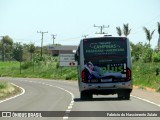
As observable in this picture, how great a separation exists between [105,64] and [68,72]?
6654cm

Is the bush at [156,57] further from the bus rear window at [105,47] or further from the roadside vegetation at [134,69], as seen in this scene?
the bus rear window at [105,47]

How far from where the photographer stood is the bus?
28.0 meters

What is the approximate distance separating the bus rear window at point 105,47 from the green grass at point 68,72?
15.7 meters

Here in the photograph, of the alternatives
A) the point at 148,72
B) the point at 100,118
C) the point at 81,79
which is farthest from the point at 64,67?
the point at 100,118

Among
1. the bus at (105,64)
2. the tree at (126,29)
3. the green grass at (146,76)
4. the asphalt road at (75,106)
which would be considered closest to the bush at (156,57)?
the green grass at (146,76)

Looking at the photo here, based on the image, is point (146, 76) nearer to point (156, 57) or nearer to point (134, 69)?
point (134, 69)

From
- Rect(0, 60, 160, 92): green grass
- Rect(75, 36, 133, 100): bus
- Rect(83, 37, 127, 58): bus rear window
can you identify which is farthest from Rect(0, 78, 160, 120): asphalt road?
Rect(0, 60, 160, 92): green grass

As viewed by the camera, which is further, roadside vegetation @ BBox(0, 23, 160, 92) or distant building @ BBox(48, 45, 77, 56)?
distant building @ BBox(48, 45, 77, 56)

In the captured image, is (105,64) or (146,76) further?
(146,76)

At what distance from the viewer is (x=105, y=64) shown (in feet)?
92.3

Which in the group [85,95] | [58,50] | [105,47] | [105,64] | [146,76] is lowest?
[85,95]

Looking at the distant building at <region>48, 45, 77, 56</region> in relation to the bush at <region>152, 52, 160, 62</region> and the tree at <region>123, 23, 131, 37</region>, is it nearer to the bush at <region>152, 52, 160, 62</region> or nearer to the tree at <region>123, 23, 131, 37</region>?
the tree at <region>123, 23, 131, 37</region>

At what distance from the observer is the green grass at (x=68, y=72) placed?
55219 mm

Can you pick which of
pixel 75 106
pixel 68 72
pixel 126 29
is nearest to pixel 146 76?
pixel 68 72
